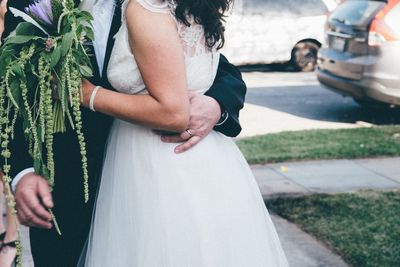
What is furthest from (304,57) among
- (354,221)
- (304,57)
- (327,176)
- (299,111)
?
(354,221)

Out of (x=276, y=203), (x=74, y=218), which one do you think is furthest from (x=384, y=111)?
(x=74, y=218)

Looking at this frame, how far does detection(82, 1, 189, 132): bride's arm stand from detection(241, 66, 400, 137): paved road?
21.2 ft

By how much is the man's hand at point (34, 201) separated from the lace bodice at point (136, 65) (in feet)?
1.20

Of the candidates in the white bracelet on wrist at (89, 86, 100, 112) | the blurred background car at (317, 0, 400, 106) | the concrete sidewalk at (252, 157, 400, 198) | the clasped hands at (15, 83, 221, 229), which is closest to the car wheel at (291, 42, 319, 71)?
the blurred background car at (317, 0, 400, 106)

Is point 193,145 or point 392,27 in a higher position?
point 193,145

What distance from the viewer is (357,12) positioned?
30.7ft

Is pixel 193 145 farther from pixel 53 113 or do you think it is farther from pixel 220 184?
pixel 53 113

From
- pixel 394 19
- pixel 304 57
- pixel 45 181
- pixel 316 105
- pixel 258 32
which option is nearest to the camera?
pixel 45 181

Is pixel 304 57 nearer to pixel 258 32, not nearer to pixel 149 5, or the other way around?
pixel 258 32

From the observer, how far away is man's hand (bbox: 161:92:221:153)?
2.24 m

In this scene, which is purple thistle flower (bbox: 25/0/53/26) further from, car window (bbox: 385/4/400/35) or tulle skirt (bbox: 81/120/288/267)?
car window (bbox: 385/4/400/35)

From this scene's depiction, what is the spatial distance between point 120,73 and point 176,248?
0.56 meters

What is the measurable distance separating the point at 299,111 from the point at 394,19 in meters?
2.02

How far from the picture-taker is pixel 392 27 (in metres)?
8.86
